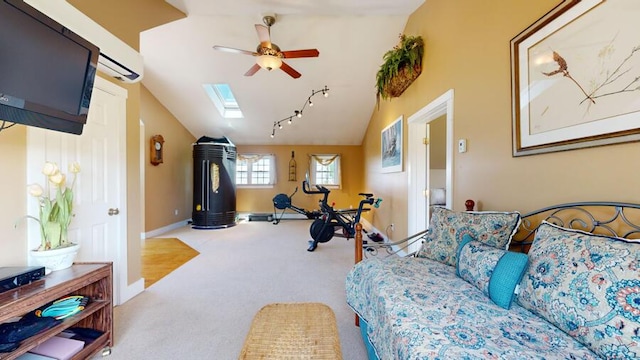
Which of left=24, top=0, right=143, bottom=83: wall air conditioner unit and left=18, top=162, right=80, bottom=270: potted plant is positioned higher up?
left=24, top=0, right=143, bottom=83: wall air conditioner unit

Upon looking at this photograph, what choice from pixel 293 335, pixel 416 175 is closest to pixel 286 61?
pixel 416 175

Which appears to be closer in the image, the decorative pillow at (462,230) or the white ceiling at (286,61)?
the decorative pillow at (462,230)

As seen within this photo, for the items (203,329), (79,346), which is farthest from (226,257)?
(79,346)

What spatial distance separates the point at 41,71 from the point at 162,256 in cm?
321

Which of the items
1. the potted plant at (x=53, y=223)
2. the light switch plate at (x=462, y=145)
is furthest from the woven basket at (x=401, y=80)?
the potted plant at (x=53, y=223)

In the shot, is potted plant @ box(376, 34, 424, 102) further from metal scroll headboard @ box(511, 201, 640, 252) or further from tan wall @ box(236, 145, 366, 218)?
tan wall @ box(236, 145, 366, 218)

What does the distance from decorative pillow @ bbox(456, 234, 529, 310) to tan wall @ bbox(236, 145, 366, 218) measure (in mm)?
6175

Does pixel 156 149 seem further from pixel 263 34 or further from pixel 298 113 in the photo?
pixel 263 34

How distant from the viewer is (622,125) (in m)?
1.10

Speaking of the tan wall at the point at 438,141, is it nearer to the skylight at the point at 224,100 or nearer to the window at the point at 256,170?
the skylight at the point at 224,100

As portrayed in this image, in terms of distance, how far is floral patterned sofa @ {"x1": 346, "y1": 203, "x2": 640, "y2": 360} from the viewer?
0.86 metres

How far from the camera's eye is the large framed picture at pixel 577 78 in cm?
108

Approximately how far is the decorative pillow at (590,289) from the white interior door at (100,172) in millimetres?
3083

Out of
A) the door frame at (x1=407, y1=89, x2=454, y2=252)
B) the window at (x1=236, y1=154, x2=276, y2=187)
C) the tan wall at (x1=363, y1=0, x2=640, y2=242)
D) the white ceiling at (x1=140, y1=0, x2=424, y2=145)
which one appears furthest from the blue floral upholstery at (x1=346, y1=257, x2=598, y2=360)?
the window at (x1=236, y1=154, x2=276, y2=187)
